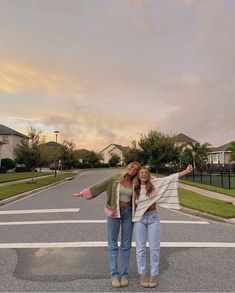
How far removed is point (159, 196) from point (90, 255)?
2296 millimetres

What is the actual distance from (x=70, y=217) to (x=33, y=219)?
44.6 inches

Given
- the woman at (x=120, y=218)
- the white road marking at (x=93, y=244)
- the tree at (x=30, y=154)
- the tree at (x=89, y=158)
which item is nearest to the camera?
the woman at (x=120, y=218)

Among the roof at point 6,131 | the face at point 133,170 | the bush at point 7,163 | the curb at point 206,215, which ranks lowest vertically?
the curb at point 206,215

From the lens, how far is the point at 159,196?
5949 mm

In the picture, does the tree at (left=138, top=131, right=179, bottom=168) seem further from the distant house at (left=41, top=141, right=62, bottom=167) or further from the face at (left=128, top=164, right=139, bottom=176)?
the face at (left=128, top=164, right=139, bottom=176)

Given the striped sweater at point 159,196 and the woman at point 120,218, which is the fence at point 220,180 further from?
the woman at point 120,218

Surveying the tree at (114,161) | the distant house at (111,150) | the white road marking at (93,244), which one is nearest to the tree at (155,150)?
the white road marking at (93,244)

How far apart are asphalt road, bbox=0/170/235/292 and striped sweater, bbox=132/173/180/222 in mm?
1058

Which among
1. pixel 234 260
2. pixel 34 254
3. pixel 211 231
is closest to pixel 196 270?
pixel 234 260

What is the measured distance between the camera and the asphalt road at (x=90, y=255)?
18.9 ft

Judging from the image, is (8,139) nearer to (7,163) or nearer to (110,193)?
(7,163)

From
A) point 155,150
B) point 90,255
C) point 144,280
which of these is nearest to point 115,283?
point 144,280

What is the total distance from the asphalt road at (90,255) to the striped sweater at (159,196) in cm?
106

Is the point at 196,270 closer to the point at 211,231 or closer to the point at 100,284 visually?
the point at 100,284
